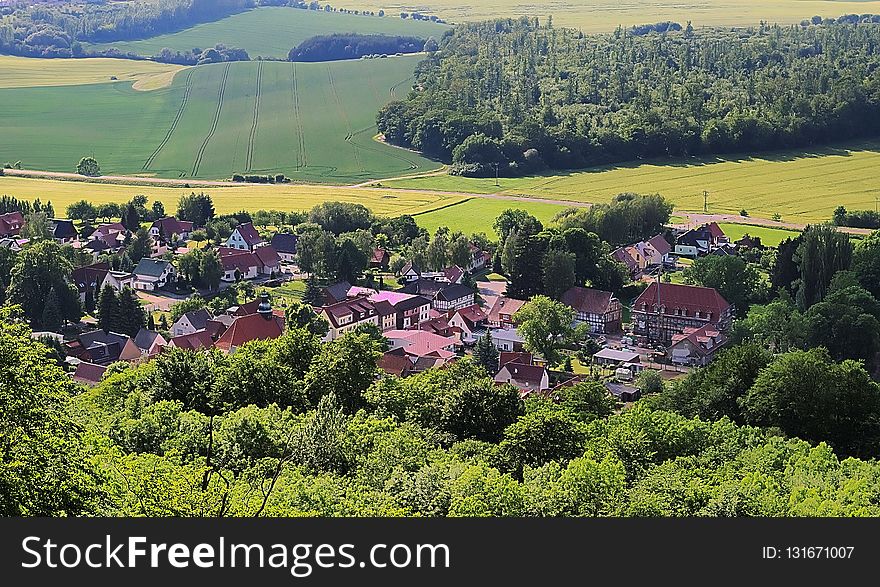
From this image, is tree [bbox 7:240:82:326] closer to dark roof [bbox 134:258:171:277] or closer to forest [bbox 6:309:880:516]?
dark roof [bbox 134:258:171:277]

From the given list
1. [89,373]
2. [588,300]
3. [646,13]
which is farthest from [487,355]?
[646,13]

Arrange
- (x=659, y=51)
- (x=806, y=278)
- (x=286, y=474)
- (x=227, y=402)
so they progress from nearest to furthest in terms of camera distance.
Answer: (x=286, y=474), (x=227, y=402), (x=806, y=278), (x=659, y=51)

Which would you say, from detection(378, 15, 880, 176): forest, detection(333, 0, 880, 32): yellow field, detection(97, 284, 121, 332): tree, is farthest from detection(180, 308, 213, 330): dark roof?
detection(333, 0, 880, 32): yellow field

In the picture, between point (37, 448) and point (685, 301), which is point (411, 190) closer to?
point (685, 301)

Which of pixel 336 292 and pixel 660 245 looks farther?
pixel 660 245

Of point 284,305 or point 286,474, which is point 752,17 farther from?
point 286,474

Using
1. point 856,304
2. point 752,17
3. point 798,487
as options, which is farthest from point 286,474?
point 752,17
